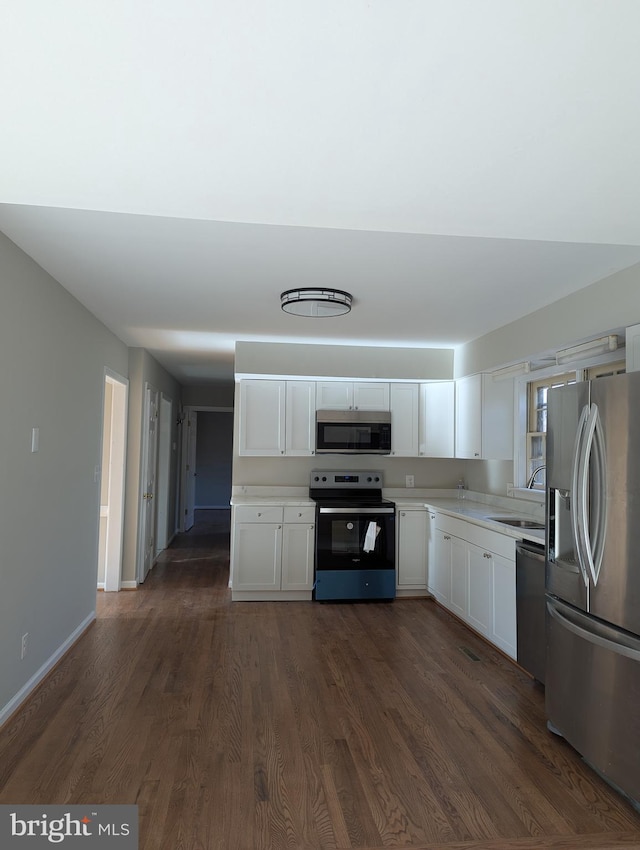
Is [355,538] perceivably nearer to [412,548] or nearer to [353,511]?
[353,511]

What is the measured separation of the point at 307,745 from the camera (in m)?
2.58

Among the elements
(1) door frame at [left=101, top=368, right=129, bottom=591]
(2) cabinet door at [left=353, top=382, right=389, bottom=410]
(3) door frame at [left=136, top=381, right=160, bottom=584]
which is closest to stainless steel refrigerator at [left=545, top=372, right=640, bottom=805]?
(2) cabinet door at [left=353, top=382, right=389, bottom=410]

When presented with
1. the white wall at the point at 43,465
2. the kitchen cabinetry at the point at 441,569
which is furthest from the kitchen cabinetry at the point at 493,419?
the white wall at the point at 43,465

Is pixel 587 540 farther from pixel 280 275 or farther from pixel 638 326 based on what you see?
pixel 280 275

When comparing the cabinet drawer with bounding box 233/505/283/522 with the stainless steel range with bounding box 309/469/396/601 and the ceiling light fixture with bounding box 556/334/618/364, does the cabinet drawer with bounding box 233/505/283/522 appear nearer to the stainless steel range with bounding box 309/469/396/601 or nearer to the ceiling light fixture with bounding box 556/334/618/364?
the stainless steel range with bounding box 309/469/396/601

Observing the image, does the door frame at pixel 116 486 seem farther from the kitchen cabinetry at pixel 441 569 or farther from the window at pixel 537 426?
the window at pixel 537 426

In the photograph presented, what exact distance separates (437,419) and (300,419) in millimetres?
1341

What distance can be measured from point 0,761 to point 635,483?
2.84 m

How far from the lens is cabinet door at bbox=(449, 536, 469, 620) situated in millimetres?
4324

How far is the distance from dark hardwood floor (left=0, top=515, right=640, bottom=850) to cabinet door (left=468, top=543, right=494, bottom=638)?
0.50 feet

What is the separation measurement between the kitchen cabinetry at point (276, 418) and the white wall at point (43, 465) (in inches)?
55.3

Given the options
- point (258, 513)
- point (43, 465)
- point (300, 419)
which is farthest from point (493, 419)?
point (43, 465)

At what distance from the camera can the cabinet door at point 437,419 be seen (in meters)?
5.36

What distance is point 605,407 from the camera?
236 cm
